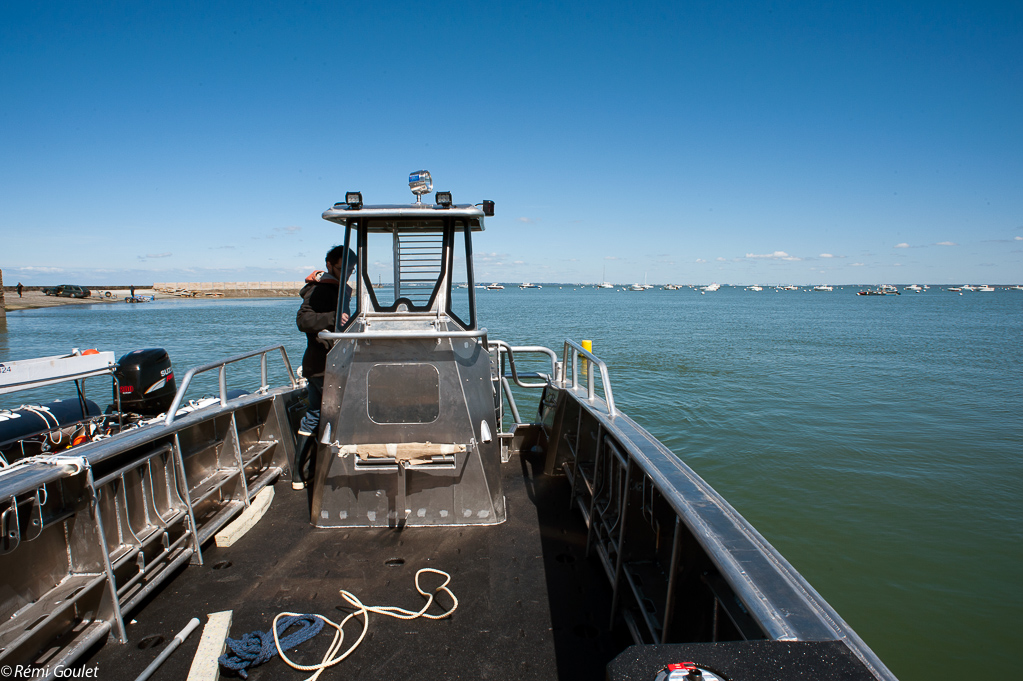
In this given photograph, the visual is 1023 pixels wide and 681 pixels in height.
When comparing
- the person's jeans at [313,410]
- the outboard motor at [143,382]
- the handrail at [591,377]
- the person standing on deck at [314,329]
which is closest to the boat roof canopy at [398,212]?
the person standing on deck at [314,329]

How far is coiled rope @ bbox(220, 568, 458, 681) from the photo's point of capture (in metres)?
2.60

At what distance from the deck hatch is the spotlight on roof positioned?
132 centimetres

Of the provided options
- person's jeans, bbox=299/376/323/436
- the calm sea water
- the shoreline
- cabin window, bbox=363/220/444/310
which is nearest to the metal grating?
cabin window, bbox=363/220/444/310

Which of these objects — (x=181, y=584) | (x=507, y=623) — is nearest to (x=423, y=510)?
(x=507, y=623)

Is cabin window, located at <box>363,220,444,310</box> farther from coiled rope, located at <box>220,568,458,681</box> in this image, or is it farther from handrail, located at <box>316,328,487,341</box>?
coiled rope, located at <box>220,568,458,681</box>

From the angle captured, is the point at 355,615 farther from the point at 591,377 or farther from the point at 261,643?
the point at 591,377

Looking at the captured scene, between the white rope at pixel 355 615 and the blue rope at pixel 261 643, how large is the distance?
0.12ft

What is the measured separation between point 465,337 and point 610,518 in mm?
1614

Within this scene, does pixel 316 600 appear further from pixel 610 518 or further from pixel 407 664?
pixel 610 518

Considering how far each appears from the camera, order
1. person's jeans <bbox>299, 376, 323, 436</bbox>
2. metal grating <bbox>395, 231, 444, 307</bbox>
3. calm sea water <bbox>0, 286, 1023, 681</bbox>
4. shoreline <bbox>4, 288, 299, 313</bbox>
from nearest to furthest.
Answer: metal grating <bbox>395, 231, 444, 307</bbox>
person's jeans <bbox>299, 376, 323, 436</bbox>
calm sea water <bbox>0, 286, 1023, 681</bbox>
shoreline <bbox>4, 288, 299, 313</bbox>

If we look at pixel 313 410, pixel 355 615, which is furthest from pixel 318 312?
pixel 355 615

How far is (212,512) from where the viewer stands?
4012mm

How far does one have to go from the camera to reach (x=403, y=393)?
12.4 ft

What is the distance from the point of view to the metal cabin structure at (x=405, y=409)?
3.72 metres
